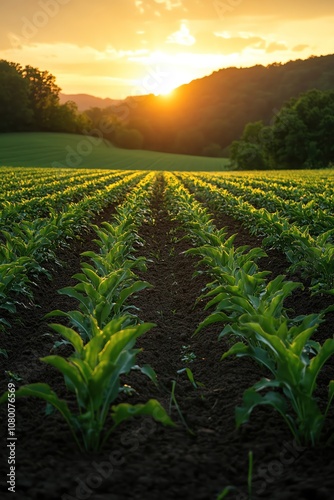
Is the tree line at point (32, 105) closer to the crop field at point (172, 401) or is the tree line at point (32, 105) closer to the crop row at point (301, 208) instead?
the crop row at point (301, 208)

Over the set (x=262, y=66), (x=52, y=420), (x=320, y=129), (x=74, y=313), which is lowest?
(x=52, y=420)

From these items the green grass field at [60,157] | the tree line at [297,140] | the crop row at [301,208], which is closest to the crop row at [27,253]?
the crop row at [301,208]

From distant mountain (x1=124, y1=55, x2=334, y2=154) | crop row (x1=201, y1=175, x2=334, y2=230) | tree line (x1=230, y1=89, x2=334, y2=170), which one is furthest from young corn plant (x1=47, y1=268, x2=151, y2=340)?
distant mountain (x1=124, y1=55, x2=334, y2=154)

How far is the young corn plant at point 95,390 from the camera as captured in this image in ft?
9.71

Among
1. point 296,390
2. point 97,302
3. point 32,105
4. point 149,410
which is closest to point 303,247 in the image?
point 97,302

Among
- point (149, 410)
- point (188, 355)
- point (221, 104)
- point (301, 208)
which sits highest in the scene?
point (221, 104)

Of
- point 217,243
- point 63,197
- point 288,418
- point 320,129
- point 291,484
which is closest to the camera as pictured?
point 291,484

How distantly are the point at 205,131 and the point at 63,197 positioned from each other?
3812 inches

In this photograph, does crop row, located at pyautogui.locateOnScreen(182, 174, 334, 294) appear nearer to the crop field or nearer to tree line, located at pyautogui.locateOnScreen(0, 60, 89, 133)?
the crop field

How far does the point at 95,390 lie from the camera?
3.04m

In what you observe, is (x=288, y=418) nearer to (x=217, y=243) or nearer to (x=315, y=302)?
(x=315, y=302)

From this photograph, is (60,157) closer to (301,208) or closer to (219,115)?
(301,208)

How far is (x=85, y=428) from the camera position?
305cm

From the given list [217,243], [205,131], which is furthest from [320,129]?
[217,243]
